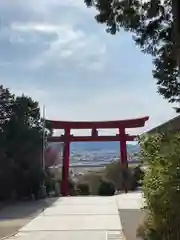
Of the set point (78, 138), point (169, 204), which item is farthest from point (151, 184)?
point (78, 138)

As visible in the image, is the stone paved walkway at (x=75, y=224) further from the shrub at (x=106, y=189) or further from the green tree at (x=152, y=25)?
the shrub at (x=106, y=189)

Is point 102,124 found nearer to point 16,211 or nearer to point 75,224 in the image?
point 16,211

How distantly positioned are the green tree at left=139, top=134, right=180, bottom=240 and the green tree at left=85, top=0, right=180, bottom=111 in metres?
1.67

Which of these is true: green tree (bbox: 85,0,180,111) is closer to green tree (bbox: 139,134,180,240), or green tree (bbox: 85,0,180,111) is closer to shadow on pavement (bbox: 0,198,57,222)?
green tree (bbox: 139,134,180,240)

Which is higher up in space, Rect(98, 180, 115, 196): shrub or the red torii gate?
the red torii gate

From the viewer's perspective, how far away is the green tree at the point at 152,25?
10.3 meters

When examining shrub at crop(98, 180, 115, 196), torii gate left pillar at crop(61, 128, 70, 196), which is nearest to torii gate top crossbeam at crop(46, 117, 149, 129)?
torii gate left pillar at crop(61, 128, 70, 196)

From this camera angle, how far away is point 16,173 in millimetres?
36094

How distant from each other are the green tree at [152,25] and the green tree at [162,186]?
5.47ft

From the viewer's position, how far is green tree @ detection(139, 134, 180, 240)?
323 inches

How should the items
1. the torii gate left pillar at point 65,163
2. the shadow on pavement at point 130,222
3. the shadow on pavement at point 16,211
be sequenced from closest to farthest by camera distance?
the shadow on pavement at point 130,222, the shadow on pavement at point 16,211, the torii gate left pillar at point 65,163

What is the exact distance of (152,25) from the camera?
10773 millimetres

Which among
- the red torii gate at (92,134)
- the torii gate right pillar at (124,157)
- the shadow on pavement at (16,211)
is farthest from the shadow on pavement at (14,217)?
the torii gate right pillar at (124,157)

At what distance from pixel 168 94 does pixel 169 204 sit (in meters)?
3.83
